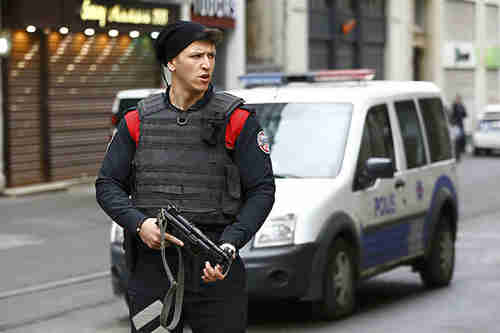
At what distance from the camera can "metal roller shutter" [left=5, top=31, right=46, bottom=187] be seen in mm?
19719

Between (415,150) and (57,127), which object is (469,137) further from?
(415,150)

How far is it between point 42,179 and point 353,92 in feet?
40.3

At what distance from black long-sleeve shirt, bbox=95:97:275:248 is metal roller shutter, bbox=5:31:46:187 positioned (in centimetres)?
1561

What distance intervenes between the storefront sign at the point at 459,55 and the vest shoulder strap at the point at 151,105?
3830 cm

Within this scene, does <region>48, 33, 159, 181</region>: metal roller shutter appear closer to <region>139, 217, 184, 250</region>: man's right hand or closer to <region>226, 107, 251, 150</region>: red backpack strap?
<region>226, 107, 251, 150</region>: red backpack strap

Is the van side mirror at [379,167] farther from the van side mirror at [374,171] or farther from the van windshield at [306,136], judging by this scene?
the van windshield at [306,136]

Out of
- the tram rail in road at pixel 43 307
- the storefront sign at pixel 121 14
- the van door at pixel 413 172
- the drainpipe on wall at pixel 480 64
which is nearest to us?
the tram rail in road at pixel 43 307

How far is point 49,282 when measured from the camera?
1048 cm

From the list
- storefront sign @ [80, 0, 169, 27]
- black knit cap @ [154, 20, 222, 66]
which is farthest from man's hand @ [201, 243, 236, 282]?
storefront sign @ [80, 0, 169, 27]

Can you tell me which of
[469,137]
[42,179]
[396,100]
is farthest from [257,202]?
[469,137]

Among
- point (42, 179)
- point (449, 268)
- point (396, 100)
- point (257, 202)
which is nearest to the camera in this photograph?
point (257, 202)

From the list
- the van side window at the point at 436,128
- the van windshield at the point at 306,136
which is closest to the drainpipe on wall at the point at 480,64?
the van side window at the point at 436,128

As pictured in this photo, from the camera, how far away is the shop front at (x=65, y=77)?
19891mm

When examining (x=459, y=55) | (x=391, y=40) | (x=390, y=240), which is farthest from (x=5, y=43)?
(x=459, y=55)
